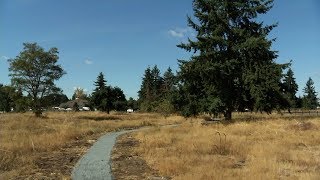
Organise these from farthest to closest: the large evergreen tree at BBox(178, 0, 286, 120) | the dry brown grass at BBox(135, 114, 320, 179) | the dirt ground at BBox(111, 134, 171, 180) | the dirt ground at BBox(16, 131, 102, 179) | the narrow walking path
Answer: the large evergreen tree at BBox(178, 0, 286, 120) < the dirt ground at BBox(16, 131, 102, 179) < the dirt ground at BBox(111, 134, 171, 180) < the narrow walking path < the dry brown grass at BBox(135, 114, 320, 179)

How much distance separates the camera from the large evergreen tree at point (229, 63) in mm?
39719

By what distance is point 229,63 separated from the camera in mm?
39719

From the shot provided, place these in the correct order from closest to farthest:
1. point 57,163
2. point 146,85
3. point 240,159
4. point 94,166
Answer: point 94,166
point 57,163
point 240,159
point 146,85

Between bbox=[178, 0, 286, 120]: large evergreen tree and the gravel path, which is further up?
bbox=[178, 0, 286, 120]: large evergreen tree

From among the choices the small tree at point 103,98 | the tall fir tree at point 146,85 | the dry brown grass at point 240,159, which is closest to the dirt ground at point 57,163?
the dry brown grass at point 240,159

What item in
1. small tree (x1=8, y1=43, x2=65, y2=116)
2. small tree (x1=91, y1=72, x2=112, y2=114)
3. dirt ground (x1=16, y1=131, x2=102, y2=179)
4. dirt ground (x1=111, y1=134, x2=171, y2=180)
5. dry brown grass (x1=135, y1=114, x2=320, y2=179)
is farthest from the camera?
small tree (x1=91, y1=72, x2=112, y2=114)

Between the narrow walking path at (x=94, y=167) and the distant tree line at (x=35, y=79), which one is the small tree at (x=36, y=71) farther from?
the narrow walking path at (x=94, y=167)

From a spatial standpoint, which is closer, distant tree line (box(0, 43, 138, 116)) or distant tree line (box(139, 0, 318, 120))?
distant tree line (box(139, 0, 318, 120))

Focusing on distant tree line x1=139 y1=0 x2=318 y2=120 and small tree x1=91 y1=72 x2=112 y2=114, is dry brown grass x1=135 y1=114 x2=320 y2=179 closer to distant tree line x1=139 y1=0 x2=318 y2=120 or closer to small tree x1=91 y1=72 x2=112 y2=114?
distant tree line x1=139 y1=0 x2=318 y2=120

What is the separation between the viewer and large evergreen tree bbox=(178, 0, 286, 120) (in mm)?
39719

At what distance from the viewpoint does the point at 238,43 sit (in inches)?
1633

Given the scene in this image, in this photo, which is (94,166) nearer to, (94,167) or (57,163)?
(94,167)

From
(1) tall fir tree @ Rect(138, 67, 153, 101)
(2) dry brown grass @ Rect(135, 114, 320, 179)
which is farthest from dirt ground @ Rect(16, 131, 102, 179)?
(1) tall fir tree @ Rect(138, 67, 153, 101)

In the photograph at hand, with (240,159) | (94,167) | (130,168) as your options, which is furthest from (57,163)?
(240,159)
